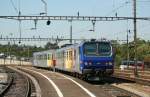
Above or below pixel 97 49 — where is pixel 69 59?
below

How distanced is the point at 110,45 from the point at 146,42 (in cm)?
11221

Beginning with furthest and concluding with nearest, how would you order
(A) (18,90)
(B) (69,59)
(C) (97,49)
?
(B) (69,59), (C) (97,49), (A) (18,90)

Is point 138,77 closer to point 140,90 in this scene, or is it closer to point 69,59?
point 69,59

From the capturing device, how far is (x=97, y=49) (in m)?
29.8

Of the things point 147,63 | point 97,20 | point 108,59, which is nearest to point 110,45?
point 108,59

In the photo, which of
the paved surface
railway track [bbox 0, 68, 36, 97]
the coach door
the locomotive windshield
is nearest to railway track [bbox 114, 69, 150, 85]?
the paved surface

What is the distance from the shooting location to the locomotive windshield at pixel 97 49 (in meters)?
29.8

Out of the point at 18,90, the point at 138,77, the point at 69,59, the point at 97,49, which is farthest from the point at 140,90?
the point at 69,59

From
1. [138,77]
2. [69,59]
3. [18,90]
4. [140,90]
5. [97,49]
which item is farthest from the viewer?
[69,59]

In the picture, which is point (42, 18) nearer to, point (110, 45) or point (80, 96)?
point (110, 45)

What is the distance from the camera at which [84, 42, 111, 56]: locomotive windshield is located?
29.8 meters

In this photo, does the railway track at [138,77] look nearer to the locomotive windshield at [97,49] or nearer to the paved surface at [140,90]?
the paved surface at [140,90]

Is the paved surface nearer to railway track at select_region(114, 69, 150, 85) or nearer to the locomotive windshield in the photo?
railway track at select_region(114, 69, 150, 85)

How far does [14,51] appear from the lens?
591ft
